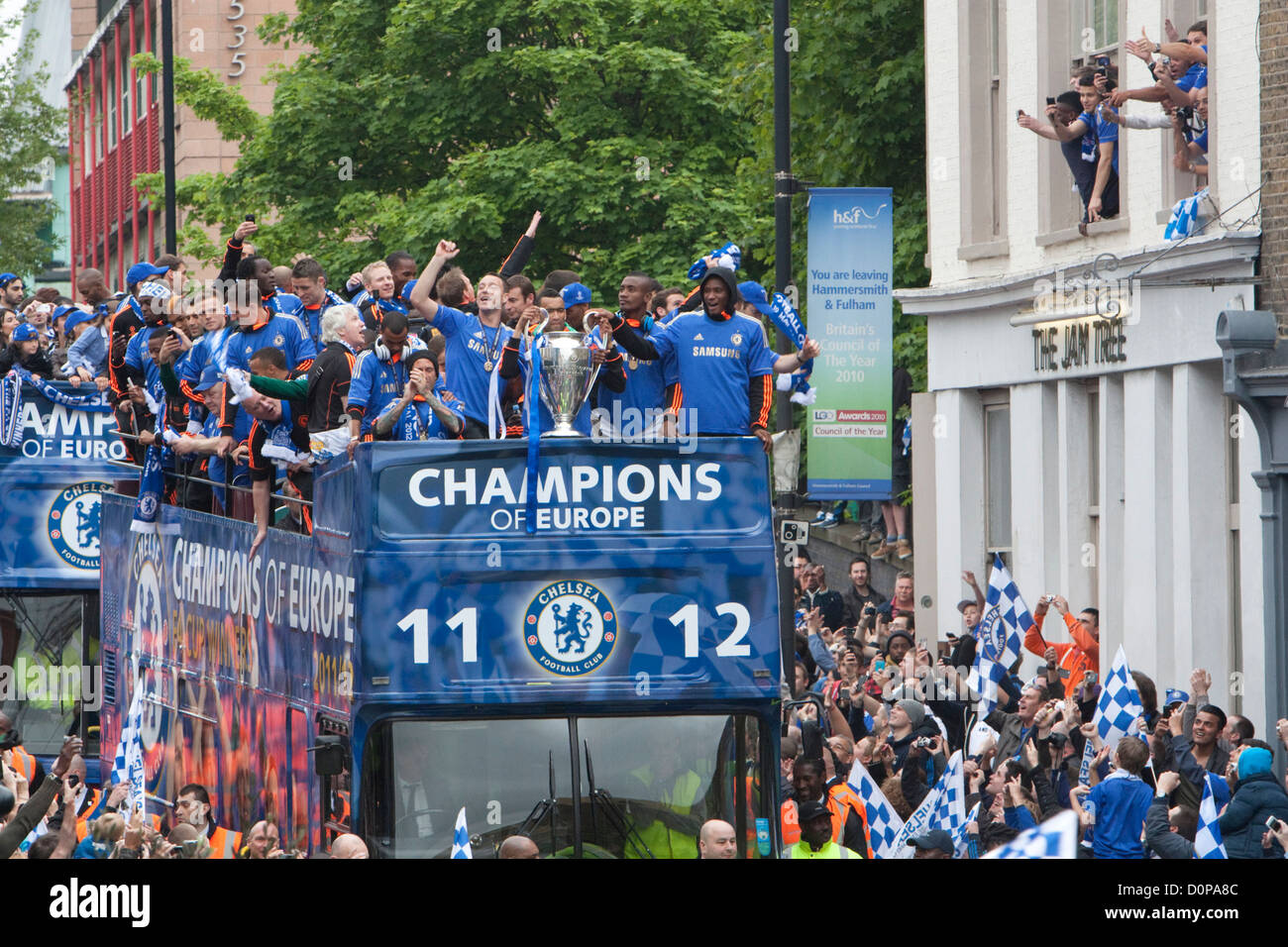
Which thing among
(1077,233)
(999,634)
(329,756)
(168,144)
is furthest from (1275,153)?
(168,144)

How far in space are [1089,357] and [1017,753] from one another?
8.04 m

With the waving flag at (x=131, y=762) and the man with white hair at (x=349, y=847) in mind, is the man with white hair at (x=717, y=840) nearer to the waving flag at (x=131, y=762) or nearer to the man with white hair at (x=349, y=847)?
the man with white hair at (x=349, y=847)

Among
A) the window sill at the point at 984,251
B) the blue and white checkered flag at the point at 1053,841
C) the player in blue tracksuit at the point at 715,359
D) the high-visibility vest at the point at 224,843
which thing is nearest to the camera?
the blue and white checkered flag at the point at 1053,841

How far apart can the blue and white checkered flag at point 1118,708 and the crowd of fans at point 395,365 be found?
3.10 m

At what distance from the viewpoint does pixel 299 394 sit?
1370 centimetres

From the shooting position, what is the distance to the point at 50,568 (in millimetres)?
18750

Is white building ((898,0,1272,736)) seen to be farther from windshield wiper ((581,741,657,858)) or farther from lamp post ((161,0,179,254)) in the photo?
windshield wiper ((581,741,657,858))

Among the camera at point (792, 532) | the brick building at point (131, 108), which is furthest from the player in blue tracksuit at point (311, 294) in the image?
the brick building at point (131, 108)

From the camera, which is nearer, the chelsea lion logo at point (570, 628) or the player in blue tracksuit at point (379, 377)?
the chelsea lion logo at point (570, 628)

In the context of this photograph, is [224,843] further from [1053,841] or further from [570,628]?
[1053,841]

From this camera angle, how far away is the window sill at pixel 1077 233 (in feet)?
72.4

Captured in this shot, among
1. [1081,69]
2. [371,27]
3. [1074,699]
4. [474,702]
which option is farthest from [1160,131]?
[371,27]

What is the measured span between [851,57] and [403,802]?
19612mm

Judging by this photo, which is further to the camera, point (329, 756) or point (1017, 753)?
point (1017, 753)
